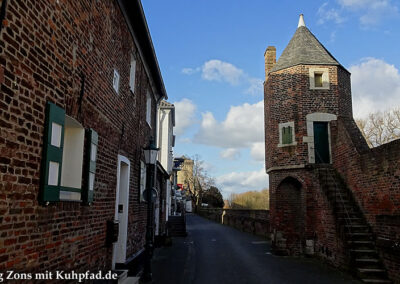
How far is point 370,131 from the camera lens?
1300 inches

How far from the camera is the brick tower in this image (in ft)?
45.8

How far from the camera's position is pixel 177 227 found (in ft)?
75.1

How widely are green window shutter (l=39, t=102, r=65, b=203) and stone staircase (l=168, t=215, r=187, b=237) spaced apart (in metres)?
18.3

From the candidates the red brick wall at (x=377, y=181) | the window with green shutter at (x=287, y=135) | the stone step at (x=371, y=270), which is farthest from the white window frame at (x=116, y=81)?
the window with green shutter at (x=287, y=135)

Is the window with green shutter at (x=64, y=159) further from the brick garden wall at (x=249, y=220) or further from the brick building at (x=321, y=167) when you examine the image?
the brick garden wall at (x=249, y=220)

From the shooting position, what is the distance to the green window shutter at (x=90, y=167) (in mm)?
5621

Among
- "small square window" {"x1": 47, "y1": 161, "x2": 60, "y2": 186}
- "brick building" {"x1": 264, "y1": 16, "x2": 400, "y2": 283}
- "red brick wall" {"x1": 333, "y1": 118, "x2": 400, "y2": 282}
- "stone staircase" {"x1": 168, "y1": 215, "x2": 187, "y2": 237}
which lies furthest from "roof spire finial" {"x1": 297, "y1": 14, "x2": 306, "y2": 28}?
"small square window" {"x1": 47, "y1": 161, "x2": 60, "y2": 186}

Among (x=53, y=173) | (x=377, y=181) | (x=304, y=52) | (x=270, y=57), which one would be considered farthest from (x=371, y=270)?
(x=270, y=57)

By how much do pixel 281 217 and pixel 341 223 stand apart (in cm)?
376

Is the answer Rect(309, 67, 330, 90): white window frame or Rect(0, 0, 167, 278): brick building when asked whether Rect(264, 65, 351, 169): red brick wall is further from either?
Rect(0, 0, 167, 278): brick building

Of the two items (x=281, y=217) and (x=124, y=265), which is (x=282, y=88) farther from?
(x=124, y=265)

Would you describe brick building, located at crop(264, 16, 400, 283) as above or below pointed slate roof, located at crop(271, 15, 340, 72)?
below

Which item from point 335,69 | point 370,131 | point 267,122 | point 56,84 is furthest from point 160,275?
point 370,131

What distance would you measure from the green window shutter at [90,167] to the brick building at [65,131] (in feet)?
0.06
